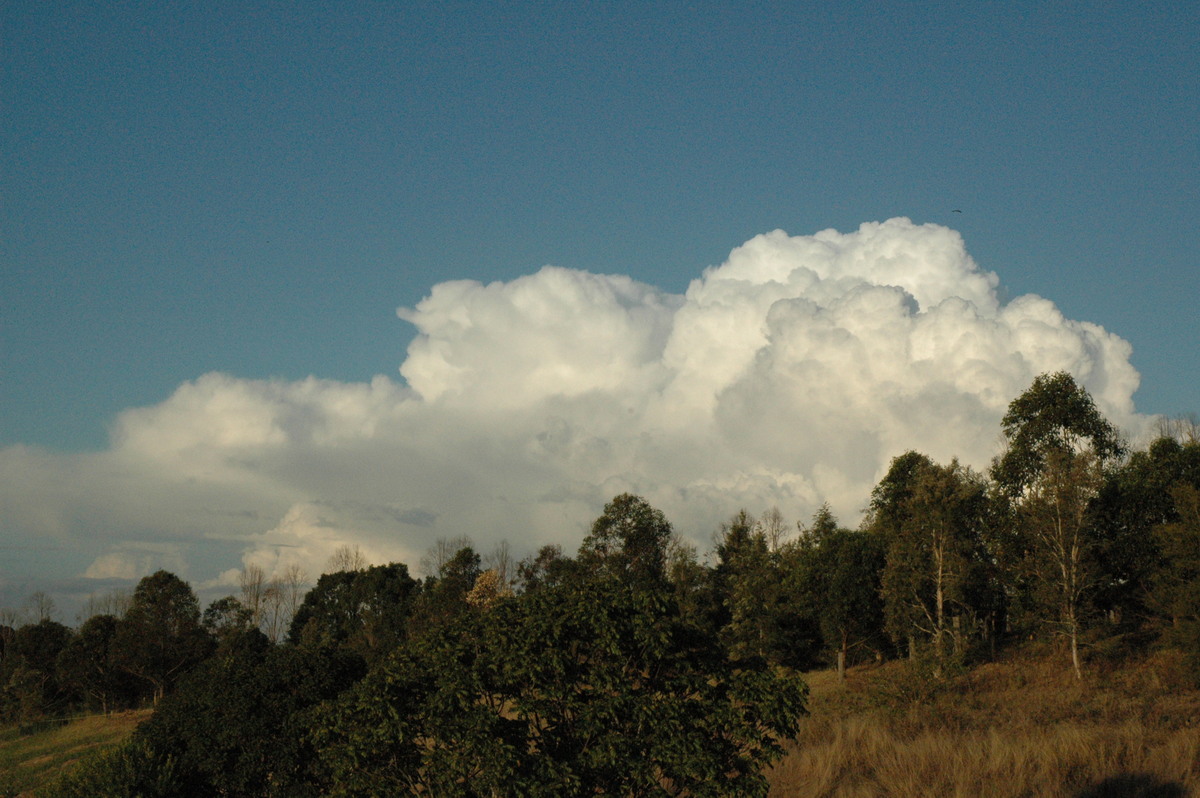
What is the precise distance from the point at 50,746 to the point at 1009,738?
47458 millimetres

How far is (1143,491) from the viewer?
42.5 metres

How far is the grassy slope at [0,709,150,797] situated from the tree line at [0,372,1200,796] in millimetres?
5372

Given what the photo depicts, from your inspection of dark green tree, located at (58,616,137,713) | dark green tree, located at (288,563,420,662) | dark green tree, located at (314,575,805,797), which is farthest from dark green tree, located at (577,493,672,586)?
dark green tree, located at (314,575,805,797)

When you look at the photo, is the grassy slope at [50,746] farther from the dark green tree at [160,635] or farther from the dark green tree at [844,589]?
the dark green tree at [844,589]

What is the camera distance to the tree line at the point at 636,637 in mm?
10734

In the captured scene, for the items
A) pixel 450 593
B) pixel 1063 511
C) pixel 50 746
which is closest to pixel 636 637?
pixel 1063 511

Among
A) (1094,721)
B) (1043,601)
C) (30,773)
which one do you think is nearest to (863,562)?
(1043,601)

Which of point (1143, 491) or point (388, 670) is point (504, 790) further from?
point (1143, 491)

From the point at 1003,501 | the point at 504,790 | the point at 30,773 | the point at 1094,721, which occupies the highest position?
the point at 1003,501

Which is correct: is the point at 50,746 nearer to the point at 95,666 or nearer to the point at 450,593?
the point at 95,666

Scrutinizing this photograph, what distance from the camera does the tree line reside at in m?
10.7

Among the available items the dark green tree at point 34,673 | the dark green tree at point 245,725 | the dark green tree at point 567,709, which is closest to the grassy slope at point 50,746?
the dark green tree at point 34,673

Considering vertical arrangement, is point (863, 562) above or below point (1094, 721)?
above

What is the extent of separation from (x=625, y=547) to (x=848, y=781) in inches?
1682
